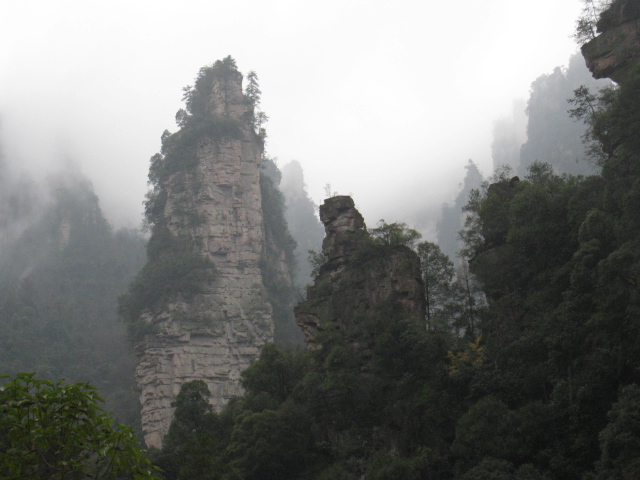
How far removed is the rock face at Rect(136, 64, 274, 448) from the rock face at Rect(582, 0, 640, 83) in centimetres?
2969

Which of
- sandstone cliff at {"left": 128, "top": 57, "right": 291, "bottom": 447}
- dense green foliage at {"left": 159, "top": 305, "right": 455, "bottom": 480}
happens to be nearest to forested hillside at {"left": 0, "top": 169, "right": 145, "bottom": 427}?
sandstone cliff at {"left": 128, "top": 57, "right": 291, "bottom": 447}

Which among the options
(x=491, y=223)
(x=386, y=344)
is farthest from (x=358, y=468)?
(x=491, y=223)

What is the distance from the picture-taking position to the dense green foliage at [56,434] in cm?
657

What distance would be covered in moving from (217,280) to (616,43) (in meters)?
31.4

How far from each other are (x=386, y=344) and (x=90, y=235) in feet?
167

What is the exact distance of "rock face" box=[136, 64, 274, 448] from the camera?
150ft

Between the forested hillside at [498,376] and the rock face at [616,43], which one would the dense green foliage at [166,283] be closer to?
the forested hillside at [498,376]

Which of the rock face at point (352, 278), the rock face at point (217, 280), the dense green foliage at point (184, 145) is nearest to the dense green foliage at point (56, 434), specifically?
the rock face at point (352, 278)

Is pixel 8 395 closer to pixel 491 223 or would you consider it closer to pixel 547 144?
pixel 491 223

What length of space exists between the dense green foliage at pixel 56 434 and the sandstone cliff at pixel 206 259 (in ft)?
124

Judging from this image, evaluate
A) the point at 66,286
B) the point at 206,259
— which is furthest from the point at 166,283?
the point at 66,286

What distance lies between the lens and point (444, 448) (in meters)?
22.6

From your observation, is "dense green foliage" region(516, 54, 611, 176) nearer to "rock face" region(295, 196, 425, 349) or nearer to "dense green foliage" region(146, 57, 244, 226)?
"dense green foliage" region(146, 57, 244, 226)

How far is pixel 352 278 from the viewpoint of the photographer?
31.2 meters
